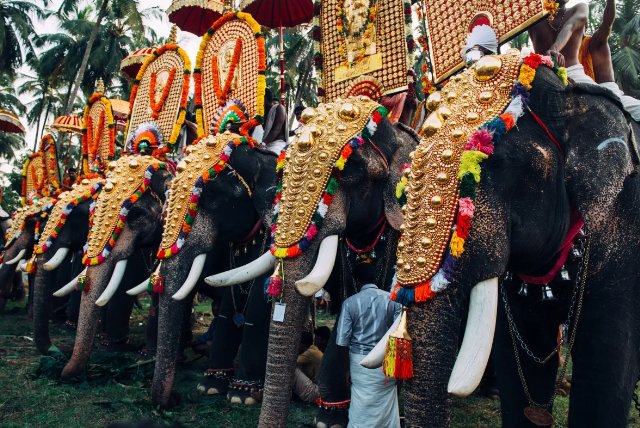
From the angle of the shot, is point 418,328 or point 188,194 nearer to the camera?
point 418,328

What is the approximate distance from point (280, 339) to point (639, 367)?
→ 1930 mm

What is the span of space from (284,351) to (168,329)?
1.61m

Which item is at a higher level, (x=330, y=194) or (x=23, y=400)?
(x=330, y=194)

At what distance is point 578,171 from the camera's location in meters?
2.37

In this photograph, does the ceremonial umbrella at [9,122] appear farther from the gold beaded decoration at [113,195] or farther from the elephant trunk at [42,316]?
the gold beaded decoration at [113,195]

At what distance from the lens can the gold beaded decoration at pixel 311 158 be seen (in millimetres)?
3908

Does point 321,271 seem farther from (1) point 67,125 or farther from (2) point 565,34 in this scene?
(1) point 67,125

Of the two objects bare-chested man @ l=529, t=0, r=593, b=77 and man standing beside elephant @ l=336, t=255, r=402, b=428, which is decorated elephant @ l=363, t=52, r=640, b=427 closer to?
bare-chested man @ l=529, t=0, r=593, b=77

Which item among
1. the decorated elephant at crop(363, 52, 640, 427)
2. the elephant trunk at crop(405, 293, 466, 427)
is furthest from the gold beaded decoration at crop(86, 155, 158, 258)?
the elephant trunk at crop(405, 293, 466, 427)

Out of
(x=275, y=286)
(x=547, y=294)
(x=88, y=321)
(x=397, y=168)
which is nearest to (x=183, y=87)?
(x=88, y=321)

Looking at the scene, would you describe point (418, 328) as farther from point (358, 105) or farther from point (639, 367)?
point (358, 105)

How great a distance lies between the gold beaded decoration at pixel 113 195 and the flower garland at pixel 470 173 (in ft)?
15.2

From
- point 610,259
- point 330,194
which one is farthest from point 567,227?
point 330,194

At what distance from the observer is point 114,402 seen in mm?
5113
